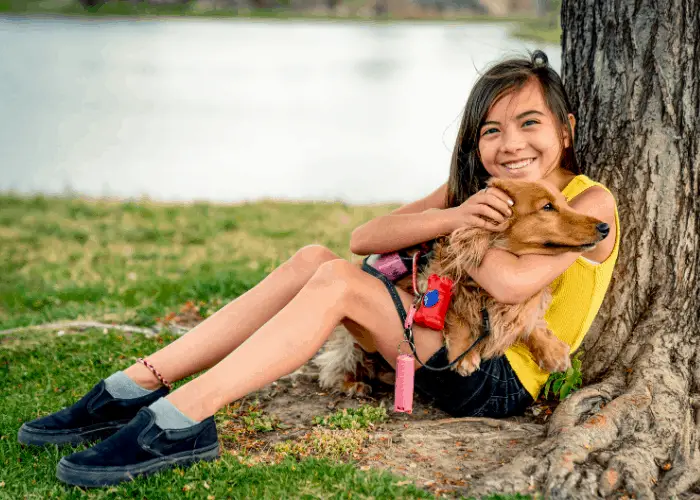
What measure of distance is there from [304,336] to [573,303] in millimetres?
1134

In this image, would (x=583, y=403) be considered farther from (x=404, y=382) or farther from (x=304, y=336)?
(x=304, y=336)

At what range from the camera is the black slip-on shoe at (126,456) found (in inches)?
109

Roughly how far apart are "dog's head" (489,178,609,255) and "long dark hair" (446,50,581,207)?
35 centimetres

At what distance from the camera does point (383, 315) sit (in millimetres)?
3125

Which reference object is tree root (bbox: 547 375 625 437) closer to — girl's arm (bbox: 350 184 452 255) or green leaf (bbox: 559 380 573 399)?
green leaf (bbox: 559 380 573 399)

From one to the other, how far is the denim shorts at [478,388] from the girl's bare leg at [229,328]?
0.66 metres

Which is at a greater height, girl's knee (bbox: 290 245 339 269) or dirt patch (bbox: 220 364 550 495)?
girl's knee (bbox: 290 245 339 269)

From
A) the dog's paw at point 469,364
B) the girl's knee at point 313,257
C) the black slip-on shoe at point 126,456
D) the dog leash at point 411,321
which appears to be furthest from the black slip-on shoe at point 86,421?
the dog's paw at point 469,364

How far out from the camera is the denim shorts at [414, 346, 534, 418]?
314 centimetres

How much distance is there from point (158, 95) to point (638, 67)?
46.8 feet

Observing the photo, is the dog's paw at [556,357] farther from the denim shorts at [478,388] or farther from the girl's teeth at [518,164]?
the girl's teeth at [518,164]

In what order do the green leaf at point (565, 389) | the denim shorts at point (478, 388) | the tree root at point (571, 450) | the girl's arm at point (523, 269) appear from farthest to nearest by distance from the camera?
the green leaf at point (565, 389)
the denim shorts at point (478, 388)
the girl's arm at point (523, 269)
the tree root at point (571, 450)

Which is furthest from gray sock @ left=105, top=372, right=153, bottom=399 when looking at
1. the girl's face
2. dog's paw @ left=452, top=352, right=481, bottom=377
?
the girl's face

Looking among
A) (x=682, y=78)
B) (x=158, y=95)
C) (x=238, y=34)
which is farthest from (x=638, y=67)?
(x=238, y=34)
